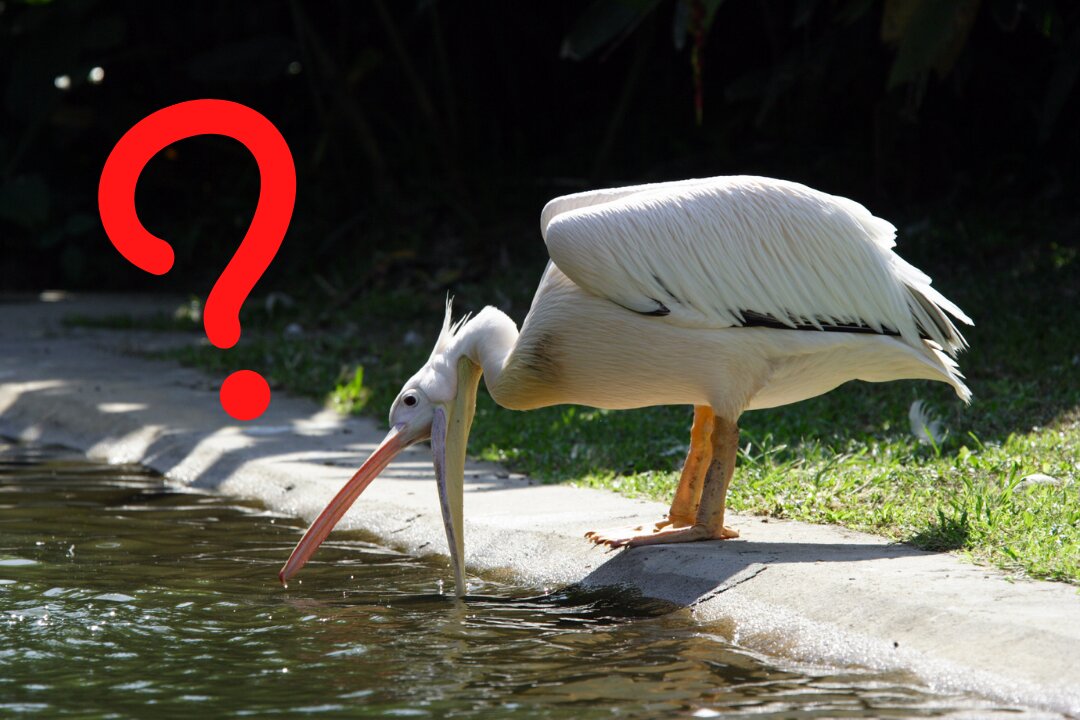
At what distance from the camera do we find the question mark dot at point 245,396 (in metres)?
6.47

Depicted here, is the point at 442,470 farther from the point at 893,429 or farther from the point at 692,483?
the point at 893,429

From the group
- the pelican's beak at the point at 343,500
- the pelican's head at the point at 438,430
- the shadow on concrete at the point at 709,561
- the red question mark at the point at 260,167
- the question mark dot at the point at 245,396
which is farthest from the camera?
the question mark dot at the point at 245,396

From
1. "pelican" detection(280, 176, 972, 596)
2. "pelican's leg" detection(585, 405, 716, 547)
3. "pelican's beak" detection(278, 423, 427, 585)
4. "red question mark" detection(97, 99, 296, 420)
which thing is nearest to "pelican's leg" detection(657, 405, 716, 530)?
"pelican's leg" detection(585, 405, 716, 547)

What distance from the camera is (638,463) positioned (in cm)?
560

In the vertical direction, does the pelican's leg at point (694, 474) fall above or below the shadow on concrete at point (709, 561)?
above

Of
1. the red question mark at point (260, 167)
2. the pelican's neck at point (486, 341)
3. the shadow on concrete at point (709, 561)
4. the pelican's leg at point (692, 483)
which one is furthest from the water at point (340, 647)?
the red question mark at point (260, 167)

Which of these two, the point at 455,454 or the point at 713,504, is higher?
the point at 455,454

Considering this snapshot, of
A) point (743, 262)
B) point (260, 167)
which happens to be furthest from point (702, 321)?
point (260, 167)

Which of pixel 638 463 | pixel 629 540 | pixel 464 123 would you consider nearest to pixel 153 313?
pixel 464 123

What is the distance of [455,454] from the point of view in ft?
14.0

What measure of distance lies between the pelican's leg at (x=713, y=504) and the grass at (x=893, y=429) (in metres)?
0.47

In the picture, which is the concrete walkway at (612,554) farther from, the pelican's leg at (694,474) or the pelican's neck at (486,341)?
the pelican's neck at (486,341)

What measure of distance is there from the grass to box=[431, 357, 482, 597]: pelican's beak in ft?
3.26

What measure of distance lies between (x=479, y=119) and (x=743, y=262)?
27.8 feet
